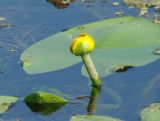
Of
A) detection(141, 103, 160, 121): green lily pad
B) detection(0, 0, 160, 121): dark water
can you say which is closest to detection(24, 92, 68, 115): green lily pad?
detection(0, 0, 160, 121): dark water

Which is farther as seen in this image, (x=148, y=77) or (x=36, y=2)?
(x=36, y=2)

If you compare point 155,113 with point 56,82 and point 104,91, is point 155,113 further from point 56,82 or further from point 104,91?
point 56,82

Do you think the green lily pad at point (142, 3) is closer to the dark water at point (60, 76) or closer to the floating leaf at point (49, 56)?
the dark water at point (60, 76)

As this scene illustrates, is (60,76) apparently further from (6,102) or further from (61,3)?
(61,3)

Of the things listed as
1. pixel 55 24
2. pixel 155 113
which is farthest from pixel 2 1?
pixel 155 113

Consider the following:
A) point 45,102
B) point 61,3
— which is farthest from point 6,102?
point 61,3

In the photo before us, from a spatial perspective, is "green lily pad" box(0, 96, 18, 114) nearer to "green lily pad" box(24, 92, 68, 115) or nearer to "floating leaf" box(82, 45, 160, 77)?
"green lily pad" box(24, 92, 68, 115)
